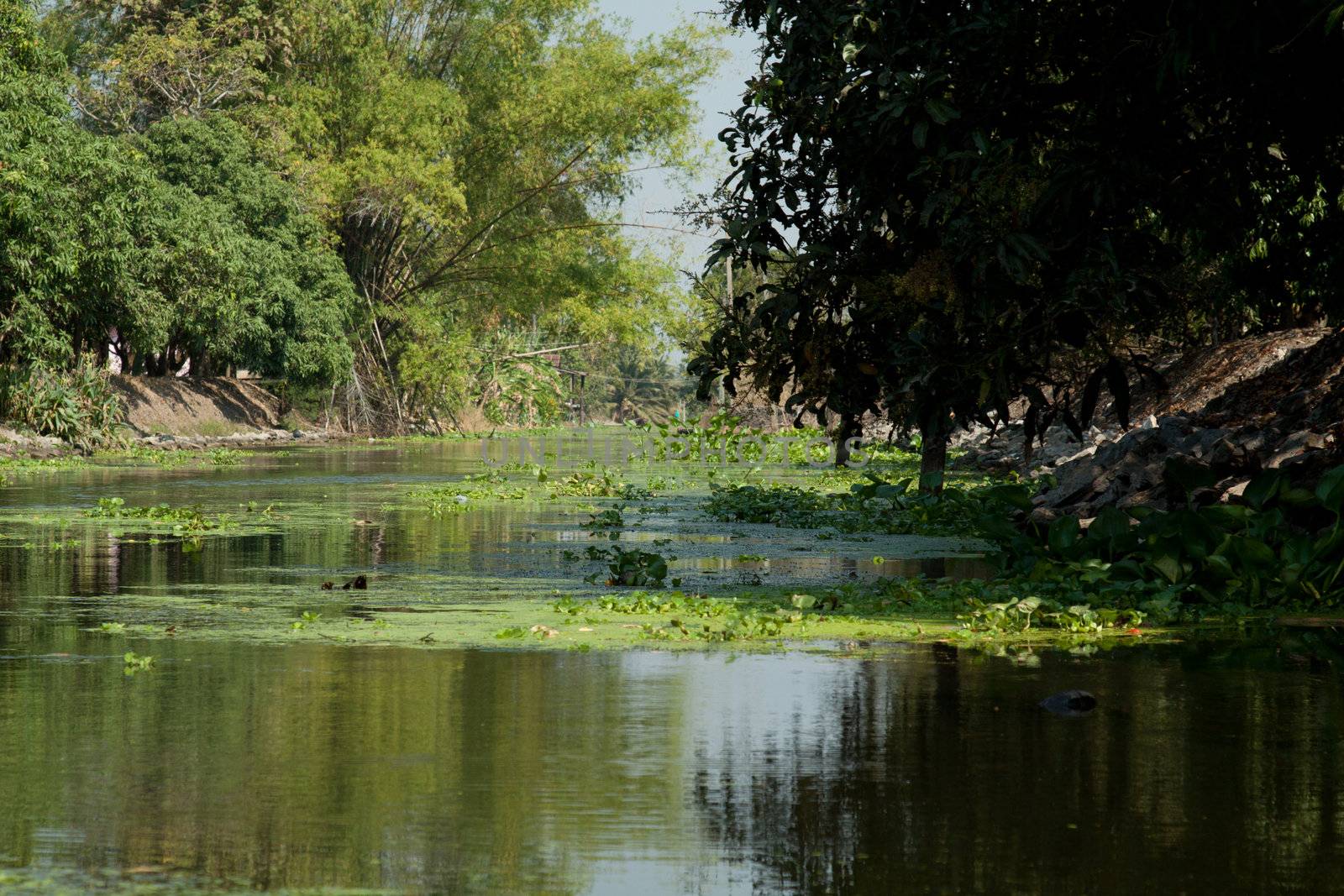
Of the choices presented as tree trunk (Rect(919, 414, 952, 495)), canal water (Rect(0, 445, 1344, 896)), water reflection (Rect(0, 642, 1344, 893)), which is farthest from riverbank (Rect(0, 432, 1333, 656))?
water reflection (Rect(0, 642, 1344, 893))

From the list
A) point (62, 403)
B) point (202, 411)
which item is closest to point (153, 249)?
point (62, 403)

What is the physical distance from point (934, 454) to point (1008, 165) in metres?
10.3

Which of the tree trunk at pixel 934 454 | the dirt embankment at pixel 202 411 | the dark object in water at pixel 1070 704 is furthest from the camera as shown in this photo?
the dirt embankment at pixel 202 411

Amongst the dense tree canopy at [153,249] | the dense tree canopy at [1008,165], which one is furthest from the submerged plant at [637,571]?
the dense tree canopy at [153,249]

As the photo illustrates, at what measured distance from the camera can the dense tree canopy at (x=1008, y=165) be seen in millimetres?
11055

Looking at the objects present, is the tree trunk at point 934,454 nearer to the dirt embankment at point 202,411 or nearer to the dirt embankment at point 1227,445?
the dirt embankment at point 1227,445

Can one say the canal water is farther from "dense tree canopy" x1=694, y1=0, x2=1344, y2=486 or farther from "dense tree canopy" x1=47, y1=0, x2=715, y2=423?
"dense tree canopy" x1=47, y1=0, x2=715, y2=423

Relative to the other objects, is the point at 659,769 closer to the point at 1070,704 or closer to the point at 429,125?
the point at 1070,704

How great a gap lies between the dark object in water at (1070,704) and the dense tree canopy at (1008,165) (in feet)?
14.3

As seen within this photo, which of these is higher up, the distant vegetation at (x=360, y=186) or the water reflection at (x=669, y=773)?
the distant vegetation at (x=360, y=186)

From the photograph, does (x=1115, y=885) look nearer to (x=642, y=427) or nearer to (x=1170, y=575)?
(x=1170, y=575)

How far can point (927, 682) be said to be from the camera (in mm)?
7531

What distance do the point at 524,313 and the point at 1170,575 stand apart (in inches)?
1962

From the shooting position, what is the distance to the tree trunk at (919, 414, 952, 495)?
12.1 m
